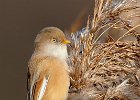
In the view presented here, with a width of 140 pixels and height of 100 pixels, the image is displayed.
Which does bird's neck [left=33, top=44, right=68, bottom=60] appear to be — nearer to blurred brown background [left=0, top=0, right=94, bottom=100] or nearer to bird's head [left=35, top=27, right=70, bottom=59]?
bird's head [left=35, top=27, right=70, bottom=59]

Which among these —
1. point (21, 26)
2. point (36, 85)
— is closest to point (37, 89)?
point (36, 85)

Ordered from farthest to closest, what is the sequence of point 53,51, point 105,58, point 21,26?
1. point 21,26
2. point 53,51
3. point 105,58

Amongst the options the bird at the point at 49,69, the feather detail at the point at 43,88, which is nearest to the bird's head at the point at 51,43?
the bird at the point at 49,69

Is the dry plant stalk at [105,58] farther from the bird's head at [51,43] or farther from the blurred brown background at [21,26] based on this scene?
the blurred brown background at [21,26]

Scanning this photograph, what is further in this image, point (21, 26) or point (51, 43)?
point (21, 26)

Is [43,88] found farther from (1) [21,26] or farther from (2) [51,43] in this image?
(1) [21,26]

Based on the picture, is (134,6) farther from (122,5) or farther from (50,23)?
(50,23)

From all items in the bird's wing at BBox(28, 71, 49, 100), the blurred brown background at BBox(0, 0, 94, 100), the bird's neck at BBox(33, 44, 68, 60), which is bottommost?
the bird's wing at BBox(28, 71, 49, 100)

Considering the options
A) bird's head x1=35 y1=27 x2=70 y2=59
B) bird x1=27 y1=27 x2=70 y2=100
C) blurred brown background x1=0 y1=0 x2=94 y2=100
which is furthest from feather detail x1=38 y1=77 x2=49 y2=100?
blurred brown background x1=0 y1=0 x2=94 y2=100
